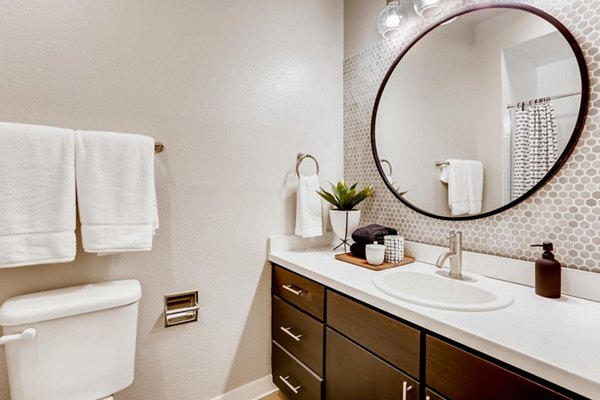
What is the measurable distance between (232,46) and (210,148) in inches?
20.9

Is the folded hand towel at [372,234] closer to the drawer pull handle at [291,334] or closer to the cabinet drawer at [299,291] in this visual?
the cabinet drawer at [299,291]

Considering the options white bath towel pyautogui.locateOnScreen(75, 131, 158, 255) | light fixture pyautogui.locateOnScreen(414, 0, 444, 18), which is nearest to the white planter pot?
white bath towel pyautogui.locateOnScreen(75, 131, 158, 255)

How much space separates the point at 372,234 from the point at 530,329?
2.46 ft

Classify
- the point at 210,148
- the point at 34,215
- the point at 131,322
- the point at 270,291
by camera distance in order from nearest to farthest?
the point at 34,215
the point at 131,322
the point at 210,148
the point at 270,291

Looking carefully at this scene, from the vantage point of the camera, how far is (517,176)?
111 cm

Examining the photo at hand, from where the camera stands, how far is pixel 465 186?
4.18 feet

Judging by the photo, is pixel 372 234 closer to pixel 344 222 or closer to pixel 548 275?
pixel 344 222

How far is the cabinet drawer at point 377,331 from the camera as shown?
0.88 m

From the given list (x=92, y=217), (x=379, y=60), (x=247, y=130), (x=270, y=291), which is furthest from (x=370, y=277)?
(x=379, y=60)

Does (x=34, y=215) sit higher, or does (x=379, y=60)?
(x=379, y=60)

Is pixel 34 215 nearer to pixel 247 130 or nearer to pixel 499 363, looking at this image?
pixel 247 130

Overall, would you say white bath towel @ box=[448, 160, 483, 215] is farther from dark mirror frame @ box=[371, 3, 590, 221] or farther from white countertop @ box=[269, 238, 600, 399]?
white countertop @ box=[269, 238, 600, 399]

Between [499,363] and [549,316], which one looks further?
[549,316]

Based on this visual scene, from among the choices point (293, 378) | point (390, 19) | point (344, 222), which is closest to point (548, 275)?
point (344, 222)
